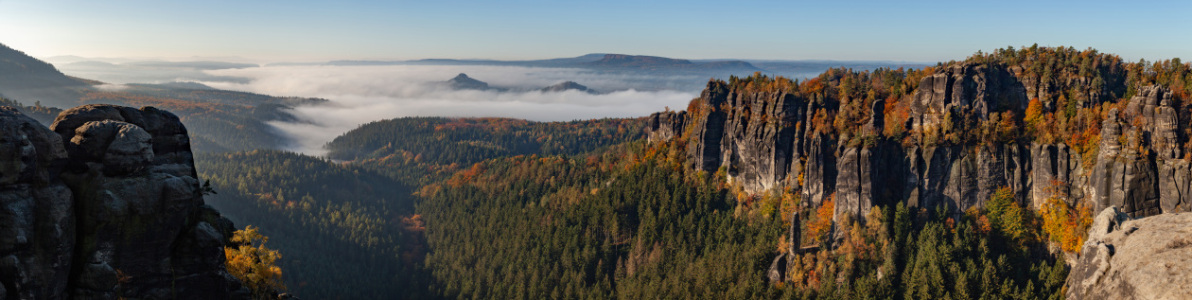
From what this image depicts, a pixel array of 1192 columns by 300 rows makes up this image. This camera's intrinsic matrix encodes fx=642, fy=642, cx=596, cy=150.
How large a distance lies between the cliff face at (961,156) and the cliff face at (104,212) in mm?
82696

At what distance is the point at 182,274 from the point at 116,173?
7034mm

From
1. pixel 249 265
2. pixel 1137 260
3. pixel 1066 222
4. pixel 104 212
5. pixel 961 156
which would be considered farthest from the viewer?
Answer: pixel 961 156

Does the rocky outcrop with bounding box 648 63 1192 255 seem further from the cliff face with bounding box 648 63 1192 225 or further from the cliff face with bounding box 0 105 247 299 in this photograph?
the cliff face with bounding box 0 105 247 299

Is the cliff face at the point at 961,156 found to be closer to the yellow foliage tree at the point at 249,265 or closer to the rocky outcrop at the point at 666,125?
the rocky outcrop at the point at 666,125

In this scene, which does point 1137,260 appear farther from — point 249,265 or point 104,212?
point 104,212

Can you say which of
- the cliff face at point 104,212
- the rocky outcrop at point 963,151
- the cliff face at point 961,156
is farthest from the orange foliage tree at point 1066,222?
the cliff face at point 104,212

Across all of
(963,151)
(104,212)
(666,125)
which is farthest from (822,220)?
(104,212)

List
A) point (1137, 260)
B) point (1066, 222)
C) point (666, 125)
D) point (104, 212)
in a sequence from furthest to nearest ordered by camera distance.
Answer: point (666, 125)
point (1066, 222)
point (1137, 260)
point (104, 212)

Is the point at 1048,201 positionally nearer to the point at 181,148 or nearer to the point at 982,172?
the point at 982,172

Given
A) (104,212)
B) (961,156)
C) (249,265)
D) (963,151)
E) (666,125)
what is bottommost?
(249,265)

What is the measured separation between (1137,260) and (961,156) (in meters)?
39.4

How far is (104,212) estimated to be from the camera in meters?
33.1

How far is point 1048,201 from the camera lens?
83.6 metres

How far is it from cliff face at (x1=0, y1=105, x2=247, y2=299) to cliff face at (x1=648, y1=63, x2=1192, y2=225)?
8270cm
